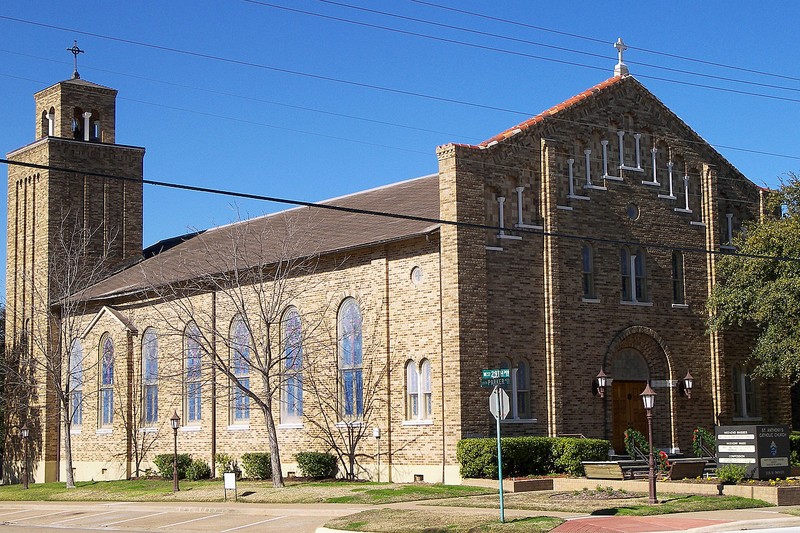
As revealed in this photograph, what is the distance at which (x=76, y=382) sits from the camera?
51000 millimetres

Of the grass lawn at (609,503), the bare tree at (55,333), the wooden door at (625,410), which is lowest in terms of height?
the grass lawn at (609,503)

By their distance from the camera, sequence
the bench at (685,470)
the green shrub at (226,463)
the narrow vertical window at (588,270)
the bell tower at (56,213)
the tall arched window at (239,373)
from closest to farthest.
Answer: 1. the bench at (685,470)
2. the narrow vertical window at (588,270)
3. the green shrub at (226,463)
4. the tall arched window at (239,373)
5. the bell tower at (56,213)

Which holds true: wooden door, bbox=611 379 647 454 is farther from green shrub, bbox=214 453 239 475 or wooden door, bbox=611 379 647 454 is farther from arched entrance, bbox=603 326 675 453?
green shrub, bbox=214 453 239 475

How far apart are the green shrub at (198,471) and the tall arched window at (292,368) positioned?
437 cm

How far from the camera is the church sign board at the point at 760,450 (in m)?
29.4

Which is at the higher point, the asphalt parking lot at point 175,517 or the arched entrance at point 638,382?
the arched entrance at point 638,382

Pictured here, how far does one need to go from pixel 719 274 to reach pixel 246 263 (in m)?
16.4

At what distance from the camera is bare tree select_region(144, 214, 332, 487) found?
37.2 meters

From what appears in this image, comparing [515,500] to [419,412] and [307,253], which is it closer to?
[419,412]

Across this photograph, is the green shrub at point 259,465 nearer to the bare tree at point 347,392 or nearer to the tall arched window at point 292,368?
the tall arched window at point 292,368

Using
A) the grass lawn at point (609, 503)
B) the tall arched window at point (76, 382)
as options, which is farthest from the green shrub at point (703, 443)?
the tall arched window at point (76, 382)

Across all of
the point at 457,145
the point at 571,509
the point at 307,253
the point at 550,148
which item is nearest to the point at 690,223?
the point at 550,148

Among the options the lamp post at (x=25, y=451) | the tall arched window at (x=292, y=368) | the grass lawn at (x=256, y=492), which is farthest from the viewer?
the lamp post at (x=25, y=451)

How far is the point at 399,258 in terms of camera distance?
3578cm
